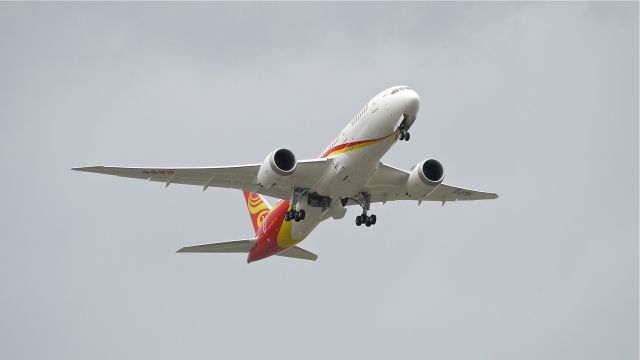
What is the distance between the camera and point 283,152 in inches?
1458

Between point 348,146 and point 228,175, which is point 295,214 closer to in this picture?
point 228,175

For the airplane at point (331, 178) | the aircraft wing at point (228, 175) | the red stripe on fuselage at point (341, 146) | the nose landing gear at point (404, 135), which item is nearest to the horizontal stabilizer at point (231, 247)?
the airplane at point (331, 178)

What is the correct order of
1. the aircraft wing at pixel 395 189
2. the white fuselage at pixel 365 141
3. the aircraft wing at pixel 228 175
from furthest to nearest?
the aircraft wing at pixel 395 189 → the aircraft wing at pixel 228 175 → the white fuselage at pixel 365 141

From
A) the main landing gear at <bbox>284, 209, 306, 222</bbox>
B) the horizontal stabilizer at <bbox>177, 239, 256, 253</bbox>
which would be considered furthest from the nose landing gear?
the horizontal stabilizer at <bbox>177, 239, 256, 253</bbox>

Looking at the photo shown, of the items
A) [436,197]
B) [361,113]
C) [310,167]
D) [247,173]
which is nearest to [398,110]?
[361,113]

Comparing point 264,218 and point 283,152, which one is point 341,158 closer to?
point 283,152

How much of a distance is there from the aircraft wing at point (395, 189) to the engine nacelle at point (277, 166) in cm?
377

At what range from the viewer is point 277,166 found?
36.8 metres

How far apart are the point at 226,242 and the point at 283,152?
8.09 meters

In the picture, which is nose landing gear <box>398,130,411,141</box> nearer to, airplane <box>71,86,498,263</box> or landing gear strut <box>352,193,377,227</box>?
airplane <box>71,86,498,263</box>

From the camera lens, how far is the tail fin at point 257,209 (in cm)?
4750

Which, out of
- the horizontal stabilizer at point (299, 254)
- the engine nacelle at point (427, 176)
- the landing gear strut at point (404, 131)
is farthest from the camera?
the horizontal stabilizer at point (299, 254)

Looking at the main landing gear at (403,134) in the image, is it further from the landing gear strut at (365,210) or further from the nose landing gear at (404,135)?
the landing gear strut at (365,210)

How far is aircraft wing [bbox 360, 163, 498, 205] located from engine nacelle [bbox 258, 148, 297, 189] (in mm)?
3769
